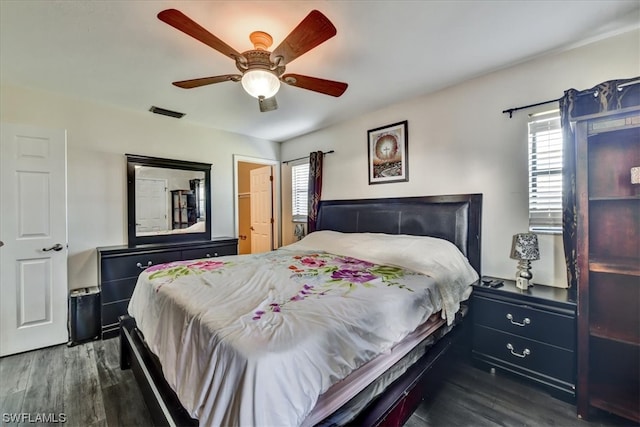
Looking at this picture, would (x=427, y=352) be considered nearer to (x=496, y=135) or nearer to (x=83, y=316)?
(x=496, y=135)

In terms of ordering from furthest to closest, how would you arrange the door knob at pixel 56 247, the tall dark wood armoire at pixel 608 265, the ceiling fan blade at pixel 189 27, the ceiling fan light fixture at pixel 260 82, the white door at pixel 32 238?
the door knob at pixel 56 247 → the white door at pixel 32 238 → the ceiling fan light fixture at pixel 260 82 → the tall dark wood armoire at pixel 608 265 → the ceiling fan blade at pixel 189 27

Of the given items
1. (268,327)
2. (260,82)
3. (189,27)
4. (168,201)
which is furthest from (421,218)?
(168,201)

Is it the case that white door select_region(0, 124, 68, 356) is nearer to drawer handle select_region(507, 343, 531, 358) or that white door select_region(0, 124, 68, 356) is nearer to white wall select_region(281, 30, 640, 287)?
white wall select_region(281, 30, 640, 287)

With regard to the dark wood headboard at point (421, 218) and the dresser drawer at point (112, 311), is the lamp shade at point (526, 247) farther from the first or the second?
the dresser drawer at point (112, 311)

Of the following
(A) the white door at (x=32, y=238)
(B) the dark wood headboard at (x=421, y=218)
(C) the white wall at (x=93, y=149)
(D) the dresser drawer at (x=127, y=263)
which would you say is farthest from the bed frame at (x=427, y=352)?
(C) the white wall at (x=93, y=149)

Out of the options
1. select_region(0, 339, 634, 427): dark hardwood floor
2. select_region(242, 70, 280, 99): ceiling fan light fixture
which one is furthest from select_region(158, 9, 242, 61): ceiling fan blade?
select_region(0, 339, 634, 427): dark hardwood floor

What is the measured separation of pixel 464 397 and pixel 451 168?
2.01 metres

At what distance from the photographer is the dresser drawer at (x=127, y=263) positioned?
3010 millimetres

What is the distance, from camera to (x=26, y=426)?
1.72 meters

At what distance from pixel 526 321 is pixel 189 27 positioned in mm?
2916

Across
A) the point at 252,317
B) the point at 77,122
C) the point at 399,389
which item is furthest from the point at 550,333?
the point at 77,122

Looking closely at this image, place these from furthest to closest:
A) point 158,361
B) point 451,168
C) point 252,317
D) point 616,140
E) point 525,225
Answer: point 451,168, point 525,225, point 616,140, point 158,361, point 252,317

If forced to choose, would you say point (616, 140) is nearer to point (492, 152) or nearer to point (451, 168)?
point (492, 152)

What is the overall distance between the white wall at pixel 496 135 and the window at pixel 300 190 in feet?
4.99
